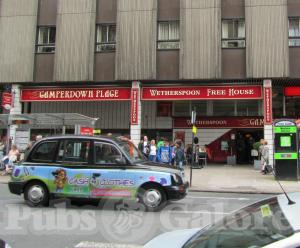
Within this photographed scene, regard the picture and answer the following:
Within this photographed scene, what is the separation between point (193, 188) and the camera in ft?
49.1

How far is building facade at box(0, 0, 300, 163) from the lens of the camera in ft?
71.5

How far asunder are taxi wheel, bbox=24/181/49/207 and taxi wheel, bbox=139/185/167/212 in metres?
2.40

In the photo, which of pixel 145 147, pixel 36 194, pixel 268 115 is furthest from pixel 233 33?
pixel 36 194

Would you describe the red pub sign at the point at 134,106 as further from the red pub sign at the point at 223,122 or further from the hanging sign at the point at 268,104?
the hanging sign at the point at 268,104

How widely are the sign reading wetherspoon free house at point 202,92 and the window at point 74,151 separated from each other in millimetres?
12832

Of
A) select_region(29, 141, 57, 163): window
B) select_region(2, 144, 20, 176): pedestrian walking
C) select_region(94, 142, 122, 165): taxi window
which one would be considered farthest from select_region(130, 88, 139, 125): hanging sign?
select_region(94, 142, 122, 165): taxi window

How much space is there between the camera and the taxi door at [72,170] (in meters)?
10.0

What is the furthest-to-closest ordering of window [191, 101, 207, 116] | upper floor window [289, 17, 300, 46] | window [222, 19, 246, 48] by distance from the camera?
window [191, 101, 207, 116] → window [222, 19, 246, 48] → upper floor window [289, 17, 300, 46]

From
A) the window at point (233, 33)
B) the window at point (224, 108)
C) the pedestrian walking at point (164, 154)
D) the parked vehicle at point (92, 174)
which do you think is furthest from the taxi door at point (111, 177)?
the window at point (224, 108)

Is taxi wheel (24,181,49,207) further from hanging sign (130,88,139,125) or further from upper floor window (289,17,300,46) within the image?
upper floor window (289,17,300,46)

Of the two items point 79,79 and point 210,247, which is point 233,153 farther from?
point 210,247

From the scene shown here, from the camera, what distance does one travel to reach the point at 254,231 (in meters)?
2.85

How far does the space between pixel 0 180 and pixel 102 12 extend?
450 inches

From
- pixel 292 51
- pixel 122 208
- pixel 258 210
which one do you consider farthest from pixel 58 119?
pixel 258 210
